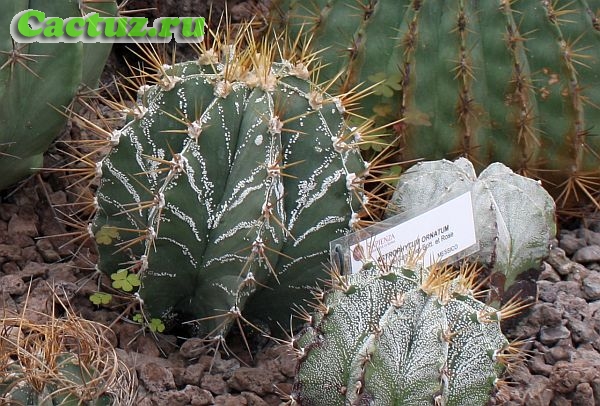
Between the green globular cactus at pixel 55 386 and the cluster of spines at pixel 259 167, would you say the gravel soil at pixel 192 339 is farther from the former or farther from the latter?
the green globular cactus at pixel 55 386

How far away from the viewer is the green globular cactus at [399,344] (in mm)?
1976

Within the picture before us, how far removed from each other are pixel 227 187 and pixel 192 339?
1.25 ft

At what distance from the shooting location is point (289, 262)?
242 centimetres

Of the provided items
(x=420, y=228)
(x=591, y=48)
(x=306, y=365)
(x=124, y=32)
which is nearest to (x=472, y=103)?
(x=591, y=48)

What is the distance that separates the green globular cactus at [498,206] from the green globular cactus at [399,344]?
49 centimetres

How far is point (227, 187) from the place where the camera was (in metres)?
2.33

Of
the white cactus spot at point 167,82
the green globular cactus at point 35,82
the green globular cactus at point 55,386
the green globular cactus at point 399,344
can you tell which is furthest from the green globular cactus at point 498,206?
the green globular cactus at point 55,386

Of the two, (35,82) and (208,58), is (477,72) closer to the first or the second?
(208,58)

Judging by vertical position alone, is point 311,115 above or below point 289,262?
above

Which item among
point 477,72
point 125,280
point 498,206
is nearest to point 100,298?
point 125,280

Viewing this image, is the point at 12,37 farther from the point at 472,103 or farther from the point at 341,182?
the point at 472,103

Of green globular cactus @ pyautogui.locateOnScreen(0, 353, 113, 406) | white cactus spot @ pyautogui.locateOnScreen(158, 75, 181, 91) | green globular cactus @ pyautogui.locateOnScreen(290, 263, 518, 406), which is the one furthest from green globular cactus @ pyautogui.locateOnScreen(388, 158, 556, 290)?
green globular cactus @ pyautogui.locateOnScreen(0, 353, 113, 406)

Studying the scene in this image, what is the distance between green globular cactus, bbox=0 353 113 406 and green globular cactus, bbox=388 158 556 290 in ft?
3.32

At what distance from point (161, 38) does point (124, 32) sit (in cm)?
26
